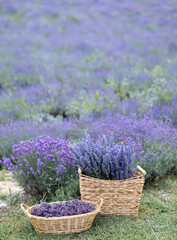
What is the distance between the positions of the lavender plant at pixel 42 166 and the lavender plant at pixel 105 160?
0.30m

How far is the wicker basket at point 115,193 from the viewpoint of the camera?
2678mm

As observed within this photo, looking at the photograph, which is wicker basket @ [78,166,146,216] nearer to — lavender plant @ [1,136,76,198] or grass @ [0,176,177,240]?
grass @ [0,176,177,240]

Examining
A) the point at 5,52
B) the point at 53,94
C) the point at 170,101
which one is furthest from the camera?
the point at 5,52

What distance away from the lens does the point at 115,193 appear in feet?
8.87

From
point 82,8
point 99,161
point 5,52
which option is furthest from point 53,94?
point 82,8

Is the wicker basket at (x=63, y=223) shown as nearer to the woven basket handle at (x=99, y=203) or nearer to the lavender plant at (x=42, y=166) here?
the woven basket handle at (x=99, y=203)

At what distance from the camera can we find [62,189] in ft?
10.0

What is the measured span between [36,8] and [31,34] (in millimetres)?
4137

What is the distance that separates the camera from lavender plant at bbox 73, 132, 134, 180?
2695 mm

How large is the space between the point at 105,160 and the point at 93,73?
5004mm

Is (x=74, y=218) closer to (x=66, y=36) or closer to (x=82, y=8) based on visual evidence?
(x=66, y=36)

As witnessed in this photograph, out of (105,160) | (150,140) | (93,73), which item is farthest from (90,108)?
(105,160)

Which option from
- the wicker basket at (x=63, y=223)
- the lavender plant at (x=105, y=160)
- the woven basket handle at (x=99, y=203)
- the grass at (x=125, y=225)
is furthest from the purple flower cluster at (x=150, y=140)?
the wicker basket at (x=63, y=223)

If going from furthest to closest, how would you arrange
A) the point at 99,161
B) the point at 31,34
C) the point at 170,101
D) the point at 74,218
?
the point at 31,34 < the point at 170,101 < the point at 99,161 < the point at 74,218
